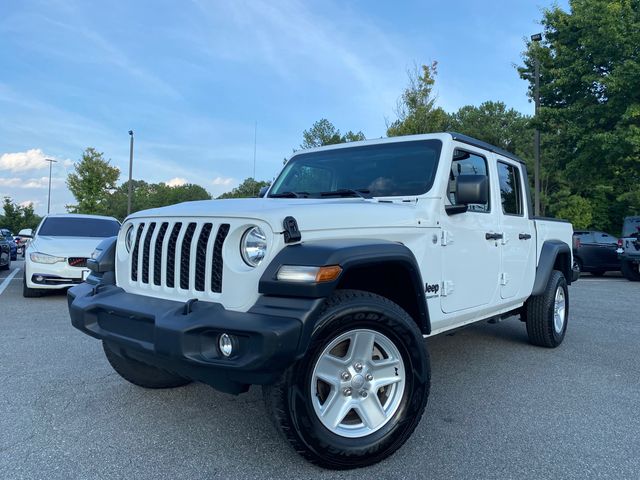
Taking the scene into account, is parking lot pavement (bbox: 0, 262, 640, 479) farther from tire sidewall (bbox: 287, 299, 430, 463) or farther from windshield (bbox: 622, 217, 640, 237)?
windshield (bbox: 622, 217, 640, 237)

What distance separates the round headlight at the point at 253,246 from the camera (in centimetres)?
238

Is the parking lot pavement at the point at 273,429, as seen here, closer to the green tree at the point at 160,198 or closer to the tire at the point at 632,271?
the tire at the point at 632,271

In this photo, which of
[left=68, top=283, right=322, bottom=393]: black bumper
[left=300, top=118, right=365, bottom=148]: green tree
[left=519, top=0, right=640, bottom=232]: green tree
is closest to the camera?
[left=68, top=283, right=322, bottom=393]: black bumper

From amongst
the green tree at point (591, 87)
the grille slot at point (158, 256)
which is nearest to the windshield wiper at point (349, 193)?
the grille slot at point (158, 256)

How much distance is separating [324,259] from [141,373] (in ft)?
6.35

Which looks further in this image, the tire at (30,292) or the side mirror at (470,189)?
the tire at (30,292)

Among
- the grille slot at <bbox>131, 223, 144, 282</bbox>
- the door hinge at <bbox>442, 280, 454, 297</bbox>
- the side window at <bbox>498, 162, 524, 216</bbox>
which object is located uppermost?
the side window at <bbox>498, 162, 524, 216</bbox>

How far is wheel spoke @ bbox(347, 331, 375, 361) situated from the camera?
2.53 metres

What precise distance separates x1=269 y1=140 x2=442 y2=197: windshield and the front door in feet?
0.66

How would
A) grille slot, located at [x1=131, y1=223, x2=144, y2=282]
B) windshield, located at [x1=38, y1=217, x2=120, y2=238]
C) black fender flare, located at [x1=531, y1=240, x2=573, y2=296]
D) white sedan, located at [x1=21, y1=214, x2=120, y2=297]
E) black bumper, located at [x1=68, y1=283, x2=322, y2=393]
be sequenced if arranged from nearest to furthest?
black bumper, located at [x1=68, y1=283, x2=322, y2=393], grille slot, located at [x1=131, y1=223, x2=144, y2=282], black fender flare, located at [x1=531, y1=240, x2=573, y2=296], white sedan, located at [x1=21, y1=214, x2=120, y2=297], windshield, located at [x1=38, y1=217, x2=120, y2=238]

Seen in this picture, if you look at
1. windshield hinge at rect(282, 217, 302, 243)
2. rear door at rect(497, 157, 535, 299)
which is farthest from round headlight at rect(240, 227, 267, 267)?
rear door at rect(497, 157, 535, 299)

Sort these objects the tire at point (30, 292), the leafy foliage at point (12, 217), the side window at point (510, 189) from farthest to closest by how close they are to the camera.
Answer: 1. the leafy foliage at point (12, 217)
2. the tire at point (30, 292)
3. the side window at point (510, 189)

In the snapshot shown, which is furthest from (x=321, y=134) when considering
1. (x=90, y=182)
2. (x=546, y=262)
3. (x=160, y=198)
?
(x=160, y=198)

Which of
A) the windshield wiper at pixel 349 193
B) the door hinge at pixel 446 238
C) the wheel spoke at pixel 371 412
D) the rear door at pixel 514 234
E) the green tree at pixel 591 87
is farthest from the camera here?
the green tree at pixel 591 87
